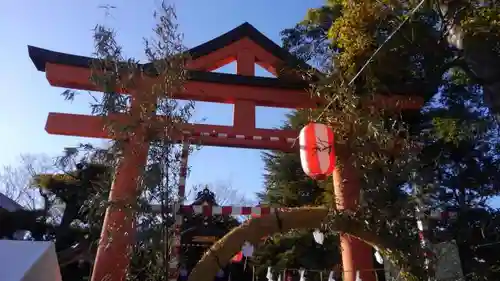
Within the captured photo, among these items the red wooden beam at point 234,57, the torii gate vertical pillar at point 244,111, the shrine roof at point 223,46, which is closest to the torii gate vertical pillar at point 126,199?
the shrine roof at point 223,46

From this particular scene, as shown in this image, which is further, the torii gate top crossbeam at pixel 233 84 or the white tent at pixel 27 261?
the torii gate top crossbeam at pixel 233 84

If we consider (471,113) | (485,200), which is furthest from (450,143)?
(485,200)

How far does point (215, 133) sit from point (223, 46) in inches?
78.5

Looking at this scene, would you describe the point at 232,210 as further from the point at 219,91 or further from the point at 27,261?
the point at 27,261

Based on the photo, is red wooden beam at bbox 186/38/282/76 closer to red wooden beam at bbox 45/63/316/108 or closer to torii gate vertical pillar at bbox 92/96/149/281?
red wooden beam at bbox 45/63/316/108

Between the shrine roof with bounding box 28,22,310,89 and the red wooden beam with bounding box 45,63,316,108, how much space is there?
9 centimetres

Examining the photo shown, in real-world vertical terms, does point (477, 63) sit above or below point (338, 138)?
above

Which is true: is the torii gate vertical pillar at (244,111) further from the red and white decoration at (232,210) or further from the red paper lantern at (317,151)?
the red paper lantern at (317,151)

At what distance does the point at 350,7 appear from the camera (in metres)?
5.97

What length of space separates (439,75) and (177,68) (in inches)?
227

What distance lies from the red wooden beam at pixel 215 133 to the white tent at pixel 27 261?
128 inches

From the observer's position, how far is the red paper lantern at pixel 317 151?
525cm

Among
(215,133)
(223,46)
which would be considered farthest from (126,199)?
(223,46)

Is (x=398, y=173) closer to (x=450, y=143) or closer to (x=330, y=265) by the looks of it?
(x=450, y=143)
